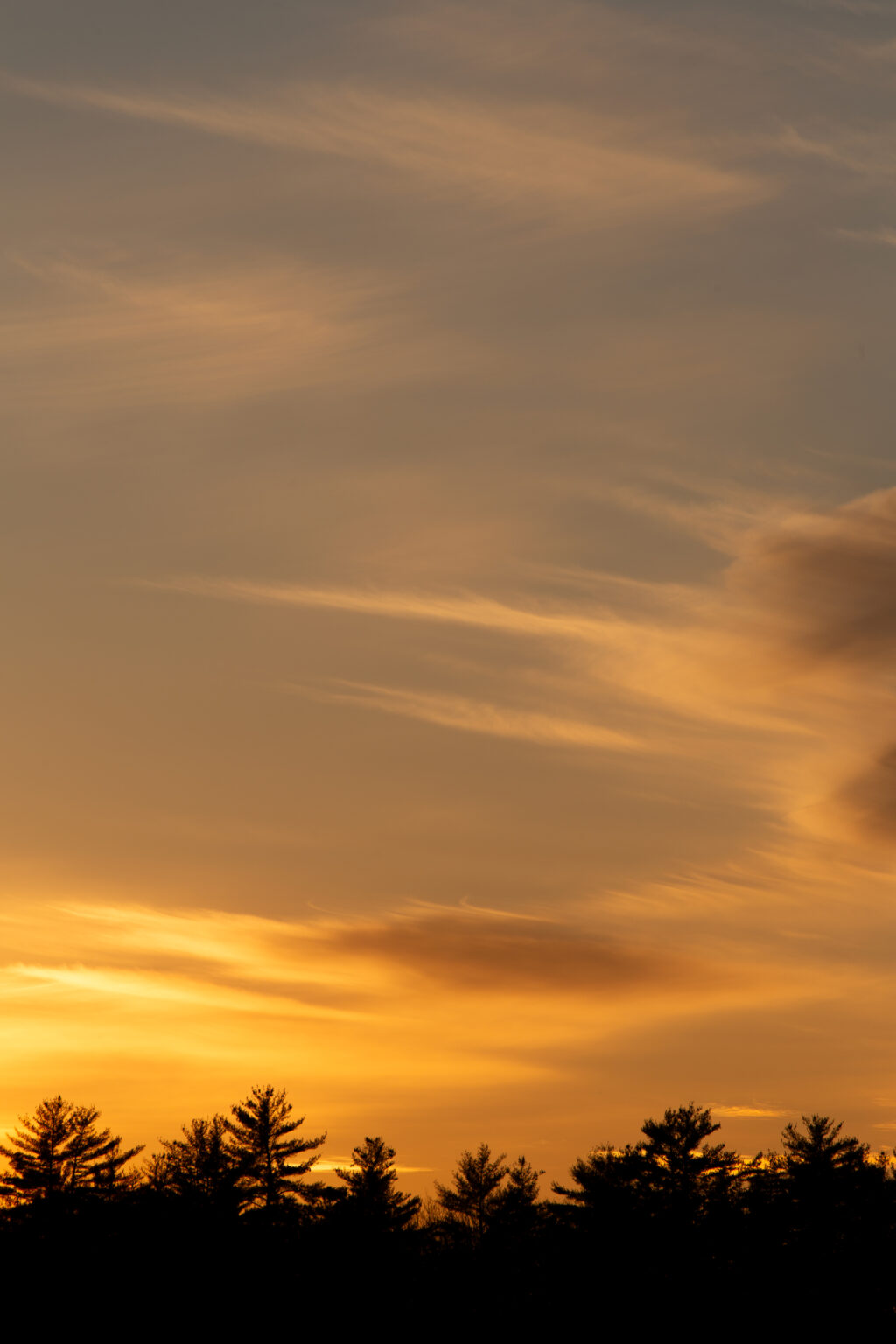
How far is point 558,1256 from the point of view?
296 feet

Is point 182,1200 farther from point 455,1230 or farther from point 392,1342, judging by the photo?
point 455,1230

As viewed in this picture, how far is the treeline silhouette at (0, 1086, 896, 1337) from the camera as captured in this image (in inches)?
3322

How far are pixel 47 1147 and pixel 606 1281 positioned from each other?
4526cm

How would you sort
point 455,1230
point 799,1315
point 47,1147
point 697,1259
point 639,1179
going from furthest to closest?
point 455,1230
point 47,1147
point 639,1179
point 697,1259
point 799,1315

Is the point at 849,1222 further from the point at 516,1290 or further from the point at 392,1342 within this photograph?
the point at 392,1342

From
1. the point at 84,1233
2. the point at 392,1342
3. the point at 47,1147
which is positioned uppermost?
the point at 47,1147

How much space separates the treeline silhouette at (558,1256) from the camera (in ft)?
277

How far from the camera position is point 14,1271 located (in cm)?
8750

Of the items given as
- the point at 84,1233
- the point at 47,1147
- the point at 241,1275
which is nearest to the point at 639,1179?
the point at 241,1275

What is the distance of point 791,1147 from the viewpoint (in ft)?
319

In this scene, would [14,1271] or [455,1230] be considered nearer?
[14,1271]

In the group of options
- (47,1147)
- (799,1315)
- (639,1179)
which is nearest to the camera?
(799,1315)

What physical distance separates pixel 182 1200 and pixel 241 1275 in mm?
5881

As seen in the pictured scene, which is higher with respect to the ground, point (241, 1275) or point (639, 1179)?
point (639, 1179)
